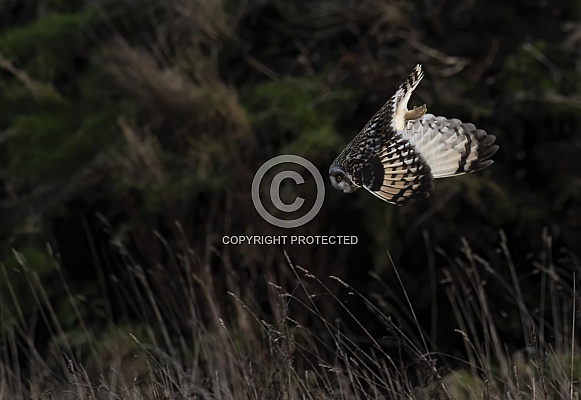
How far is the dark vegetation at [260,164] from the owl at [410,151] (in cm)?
115

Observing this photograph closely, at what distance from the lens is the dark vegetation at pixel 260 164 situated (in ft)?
11.8

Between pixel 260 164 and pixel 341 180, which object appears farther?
pixel 260 164

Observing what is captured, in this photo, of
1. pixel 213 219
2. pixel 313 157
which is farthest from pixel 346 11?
pixel 213 219

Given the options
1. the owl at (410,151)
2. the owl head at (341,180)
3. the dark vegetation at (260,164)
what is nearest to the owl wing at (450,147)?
the owl at (410,151)

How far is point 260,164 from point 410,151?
182cm

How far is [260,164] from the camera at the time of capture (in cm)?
378

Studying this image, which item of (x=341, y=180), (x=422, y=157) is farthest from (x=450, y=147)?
(x=341, y=180)

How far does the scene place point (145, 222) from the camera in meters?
3.88

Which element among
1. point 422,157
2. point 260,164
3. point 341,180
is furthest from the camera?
point 260,164

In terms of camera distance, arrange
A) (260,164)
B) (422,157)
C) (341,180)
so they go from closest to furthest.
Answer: (422,157), (341,180), (260,164)

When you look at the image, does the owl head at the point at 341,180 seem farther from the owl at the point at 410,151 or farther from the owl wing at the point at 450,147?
the owl wing at the point at 450,147

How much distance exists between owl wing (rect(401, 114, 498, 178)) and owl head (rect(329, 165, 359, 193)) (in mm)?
227

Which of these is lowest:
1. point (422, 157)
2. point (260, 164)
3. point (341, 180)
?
point (260, 164)

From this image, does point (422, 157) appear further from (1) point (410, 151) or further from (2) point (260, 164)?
(2) point (260, 164)
